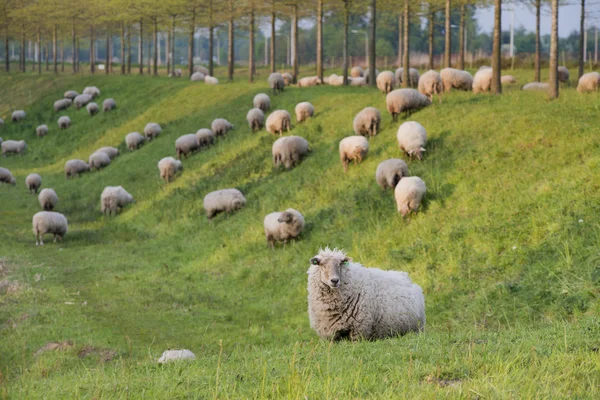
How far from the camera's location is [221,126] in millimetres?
37312

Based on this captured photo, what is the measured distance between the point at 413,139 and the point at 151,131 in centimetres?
2431

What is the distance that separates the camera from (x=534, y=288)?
540 inches

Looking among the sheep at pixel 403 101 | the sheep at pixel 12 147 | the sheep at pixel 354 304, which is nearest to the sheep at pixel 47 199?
Answer: the sheep at pixel 403 101

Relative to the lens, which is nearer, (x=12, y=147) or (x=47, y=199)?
(x=47, y=199)

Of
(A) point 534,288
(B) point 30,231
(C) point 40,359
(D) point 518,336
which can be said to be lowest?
(B) point 30,231

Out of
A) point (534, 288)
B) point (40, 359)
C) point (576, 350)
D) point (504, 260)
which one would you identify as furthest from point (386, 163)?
point (576, 350)

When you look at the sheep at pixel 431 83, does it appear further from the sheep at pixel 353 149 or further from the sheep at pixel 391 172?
the sheep at pixel 391 172

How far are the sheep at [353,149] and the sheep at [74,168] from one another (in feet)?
71.2

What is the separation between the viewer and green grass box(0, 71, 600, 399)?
7.05 m

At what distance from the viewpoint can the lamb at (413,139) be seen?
22.4m

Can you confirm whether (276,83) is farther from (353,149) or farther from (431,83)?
(353,149)

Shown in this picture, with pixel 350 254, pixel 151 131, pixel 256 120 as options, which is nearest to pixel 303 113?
pixel 256 120

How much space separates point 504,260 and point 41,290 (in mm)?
11995

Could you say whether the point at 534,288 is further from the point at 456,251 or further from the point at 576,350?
the point at 576,350
